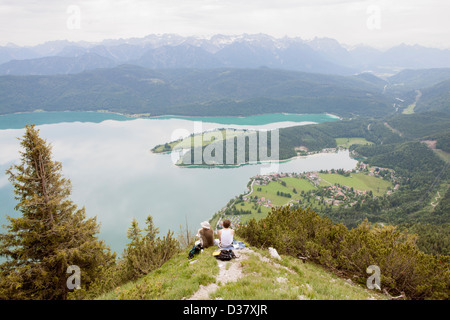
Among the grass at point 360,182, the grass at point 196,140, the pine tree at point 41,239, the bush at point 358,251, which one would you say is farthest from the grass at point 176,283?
the grass at point 196,140

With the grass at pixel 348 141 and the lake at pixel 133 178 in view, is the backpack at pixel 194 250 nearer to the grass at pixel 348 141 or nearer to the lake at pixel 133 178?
the lake at pixel 133 178

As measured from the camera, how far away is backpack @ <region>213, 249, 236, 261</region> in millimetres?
8188

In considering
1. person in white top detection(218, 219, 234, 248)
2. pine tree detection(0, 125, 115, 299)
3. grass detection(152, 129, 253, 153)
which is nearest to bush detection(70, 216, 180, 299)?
pine tree detection(0, 125, 115, 299)

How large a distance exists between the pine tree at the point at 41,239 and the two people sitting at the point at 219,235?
5.22 m

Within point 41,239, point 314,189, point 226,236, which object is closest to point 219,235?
point 226,236

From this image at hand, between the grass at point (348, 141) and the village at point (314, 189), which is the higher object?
the grass at point (348, 141)

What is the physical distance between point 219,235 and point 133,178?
81646mm

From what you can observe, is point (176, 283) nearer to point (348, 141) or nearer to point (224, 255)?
point (224, 255)

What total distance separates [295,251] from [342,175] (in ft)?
306

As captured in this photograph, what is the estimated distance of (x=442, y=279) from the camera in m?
8.12

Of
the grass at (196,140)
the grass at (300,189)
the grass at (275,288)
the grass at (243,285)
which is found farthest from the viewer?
the grass at (196,140)

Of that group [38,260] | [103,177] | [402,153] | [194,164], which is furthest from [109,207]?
[402,153]

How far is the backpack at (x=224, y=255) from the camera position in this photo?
8.19 m
